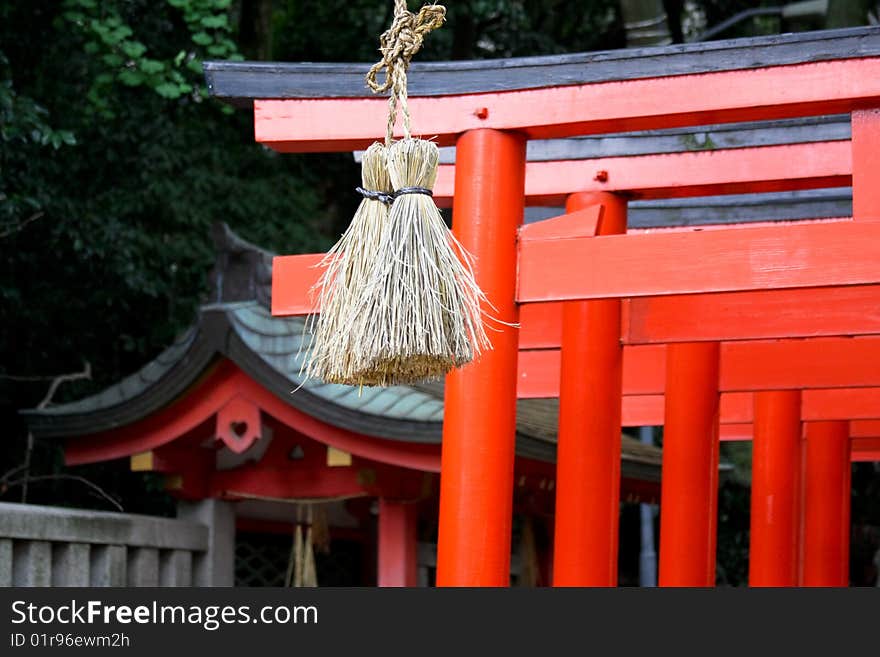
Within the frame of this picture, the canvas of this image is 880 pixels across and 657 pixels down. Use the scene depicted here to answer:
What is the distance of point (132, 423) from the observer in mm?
8398

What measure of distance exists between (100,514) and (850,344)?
3.81m

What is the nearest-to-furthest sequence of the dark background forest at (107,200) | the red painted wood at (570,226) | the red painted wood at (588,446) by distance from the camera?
1. the red painted wood at (570,226)
2. the red painted wood at (588,446)
3. the dark background forest at (107,200)

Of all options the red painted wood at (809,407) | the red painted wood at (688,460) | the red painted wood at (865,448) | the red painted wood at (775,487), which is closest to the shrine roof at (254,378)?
the red painted wood at (809,407)

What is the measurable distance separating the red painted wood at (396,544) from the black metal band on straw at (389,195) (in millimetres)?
4549

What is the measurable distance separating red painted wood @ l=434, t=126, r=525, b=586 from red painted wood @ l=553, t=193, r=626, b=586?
0.71 m

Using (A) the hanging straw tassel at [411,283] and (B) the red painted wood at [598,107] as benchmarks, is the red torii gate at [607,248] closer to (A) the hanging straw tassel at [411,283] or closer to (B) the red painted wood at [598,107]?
(B) the red painted wood at [598,107]

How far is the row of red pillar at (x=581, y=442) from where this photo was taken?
505cm

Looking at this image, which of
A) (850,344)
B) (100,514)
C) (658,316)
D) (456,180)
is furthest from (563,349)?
(100,514)

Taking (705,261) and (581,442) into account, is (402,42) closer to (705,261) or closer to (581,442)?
(705,261)

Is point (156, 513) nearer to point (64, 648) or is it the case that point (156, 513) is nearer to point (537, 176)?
point (537, 176)

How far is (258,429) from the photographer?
8.13m

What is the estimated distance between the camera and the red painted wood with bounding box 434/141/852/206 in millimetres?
5852

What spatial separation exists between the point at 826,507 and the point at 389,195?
619cm

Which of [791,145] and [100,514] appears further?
A: [100,514]
